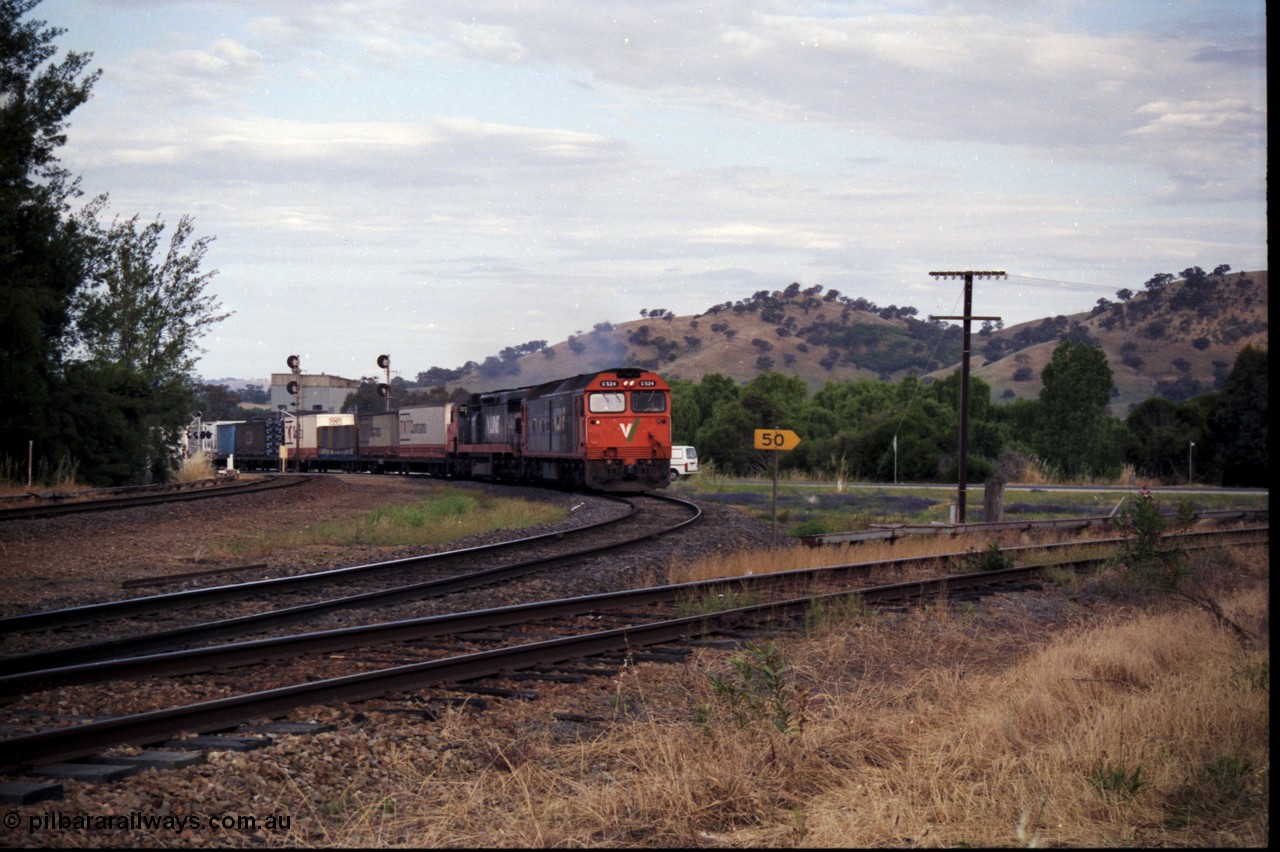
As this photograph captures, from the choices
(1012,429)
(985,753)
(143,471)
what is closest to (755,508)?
(143,471)

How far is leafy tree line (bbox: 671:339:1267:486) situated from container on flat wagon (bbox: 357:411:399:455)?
694 inches

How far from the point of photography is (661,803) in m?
5.75

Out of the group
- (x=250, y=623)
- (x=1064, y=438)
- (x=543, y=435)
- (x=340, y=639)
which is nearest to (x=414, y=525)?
(x=250, y=623)

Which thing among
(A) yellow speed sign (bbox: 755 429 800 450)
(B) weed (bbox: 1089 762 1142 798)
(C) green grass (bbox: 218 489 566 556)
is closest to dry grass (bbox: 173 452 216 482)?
(C) green grass (bbox: 218 489 566 556)

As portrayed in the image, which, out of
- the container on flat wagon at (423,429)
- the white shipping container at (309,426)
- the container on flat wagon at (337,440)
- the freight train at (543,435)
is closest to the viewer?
the freight train at (543,435)

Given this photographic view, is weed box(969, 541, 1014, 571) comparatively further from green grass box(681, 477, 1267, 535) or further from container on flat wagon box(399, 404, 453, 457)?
container on flat wagon box(399, 404, 453, 457)

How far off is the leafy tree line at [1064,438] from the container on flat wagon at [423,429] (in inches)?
633

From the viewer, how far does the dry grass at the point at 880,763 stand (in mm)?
5336

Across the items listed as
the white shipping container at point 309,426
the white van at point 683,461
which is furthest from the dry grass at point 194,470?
the white shipping container at point 309,426

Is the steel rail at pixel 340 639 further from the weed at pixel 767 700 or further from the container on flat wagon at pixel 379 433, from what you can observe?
the container on flat wagon at pixel 379 433

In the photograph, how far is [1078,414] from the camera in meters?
57.9

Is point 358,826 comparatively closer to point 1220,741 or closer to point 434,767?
point 434,767

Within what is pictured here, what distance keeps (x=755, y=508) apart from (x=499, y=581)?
1805 centimetres

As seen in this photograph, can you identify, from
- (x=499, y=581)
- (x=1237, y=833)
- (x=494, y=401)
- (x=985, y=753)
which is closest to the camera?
(x=1237, y=833)
